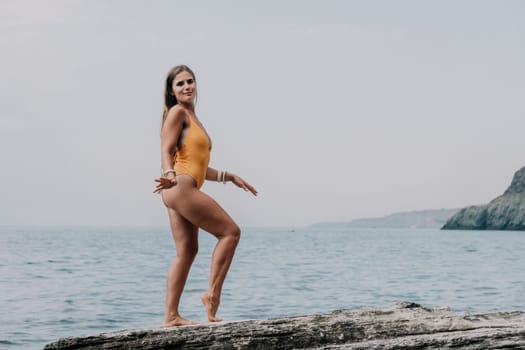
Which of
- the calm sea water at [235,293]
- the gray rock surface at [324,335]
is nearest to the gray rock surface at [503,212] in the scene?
the calm sea water at [235,293]

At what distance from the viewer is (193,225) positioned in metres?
7.55

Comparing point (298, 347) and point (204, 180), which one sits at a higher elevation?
point (204, 180)

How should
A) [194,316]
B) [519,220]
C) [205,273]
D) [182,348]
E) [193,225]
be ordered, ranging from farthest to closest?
[519,220], [205,273], [194,316], [193,225], [182,348]

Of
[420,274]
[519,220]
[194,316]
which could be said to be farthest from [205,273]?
[519,220]

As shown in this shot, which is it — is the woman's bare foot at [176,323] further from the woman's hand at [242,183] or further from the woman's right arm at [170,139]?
the woman's hand at [242,183]

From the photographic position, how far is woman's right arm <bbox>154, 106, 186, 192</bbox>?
7203 millimetres

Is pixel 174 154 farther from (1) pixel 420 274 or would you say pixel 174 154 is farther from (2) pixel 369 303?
(1) pixel 420 274

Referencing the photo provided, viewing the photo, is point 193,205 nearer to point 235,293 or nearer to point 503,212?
point 235,293

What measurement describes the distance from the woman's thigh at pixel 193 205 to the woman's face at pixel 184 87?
0.86 meters

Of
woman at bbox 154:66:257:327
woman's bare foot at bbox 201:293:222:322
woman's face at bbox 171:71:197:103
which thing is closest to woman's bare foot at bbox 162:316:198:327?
woman at bbox 154:66:257:327

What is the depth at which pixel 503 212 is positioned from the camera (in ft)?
519

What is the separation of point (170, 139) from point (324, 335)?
2.41 metres

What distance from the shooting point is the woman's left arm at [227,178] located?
316 inches

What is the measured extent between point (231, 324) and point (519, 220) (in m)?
156
